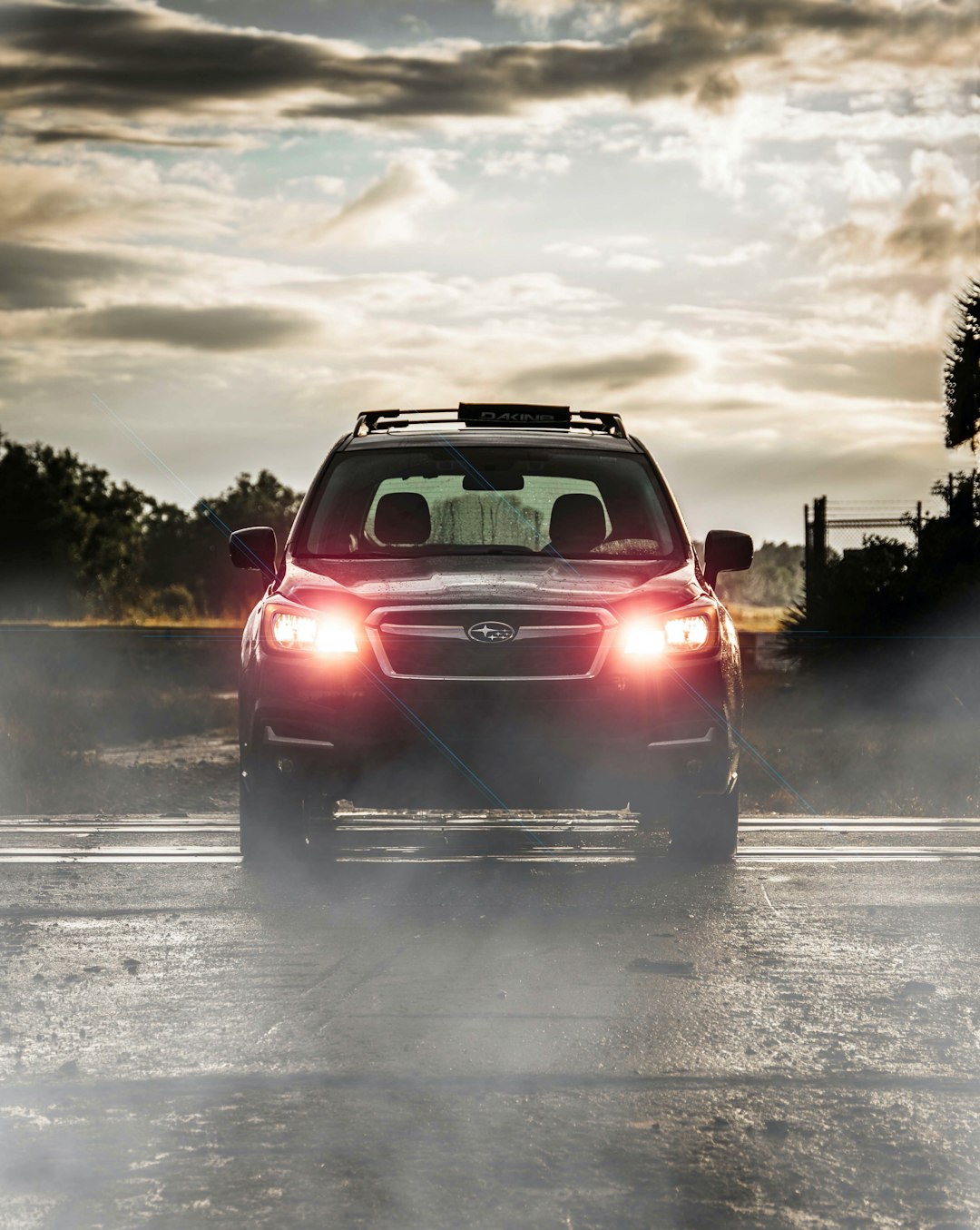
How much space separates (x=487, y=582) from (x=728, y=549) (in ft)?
4.67

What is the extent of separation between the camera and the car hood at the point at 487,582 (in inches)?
304

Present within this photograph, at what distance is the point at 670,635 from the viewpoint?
7.79m

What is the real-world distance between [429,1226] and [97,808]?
949 cm

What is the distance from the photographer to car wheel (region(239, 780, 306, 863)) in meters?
8.00

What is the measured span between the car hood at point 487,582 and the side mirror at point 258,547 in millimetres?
290

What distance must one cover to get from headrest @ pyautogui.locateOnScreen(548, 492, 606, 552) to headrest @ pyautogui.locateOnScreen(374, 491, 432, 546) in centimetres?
64

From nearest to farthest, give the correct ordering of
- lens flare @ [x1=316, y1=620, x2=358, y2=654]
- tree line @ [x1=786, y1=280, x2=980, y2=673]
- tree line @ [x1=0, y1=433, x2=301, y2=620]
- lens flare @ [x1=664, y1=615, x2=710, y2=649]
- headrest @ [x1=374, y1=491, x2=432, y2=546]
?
lens flare @ [x1=316, y1=620, x2=358, y2=654] < lens flare @ [x1=664, y1=615, x2=710, y2=649] < headrest @ [x1=374, y1=491, x2=432, y2=546] < tree line @ [x1=786, y1=280, x2=980, y2=673] < tree line @ [x1=0, y1=433, x2=301, y2=620]

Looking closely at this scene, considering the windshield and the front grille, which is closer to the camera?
the front grille

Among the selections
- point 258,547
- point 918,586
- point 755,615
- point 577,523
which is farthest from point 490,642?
point 755,615

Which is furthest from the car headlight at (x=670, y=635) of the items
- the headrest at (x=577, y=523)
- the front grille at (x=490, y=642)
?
the headrest at (x=577, y=523)

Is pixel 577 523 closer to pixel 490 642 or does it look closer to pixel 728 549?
pixel 728 549

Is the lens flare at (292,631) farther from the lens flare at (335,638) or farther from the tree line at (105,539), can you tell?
the tree line at (105,539)

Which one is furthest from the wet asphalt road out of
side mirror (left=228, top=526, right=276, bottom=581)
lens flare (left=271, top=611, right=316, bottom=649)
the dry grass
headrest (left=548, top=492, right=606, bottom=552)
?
the dry grass

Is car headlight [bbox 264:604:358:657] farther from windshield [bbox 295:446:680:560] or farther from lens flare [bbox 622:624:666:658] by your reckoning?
lens flare [bbox 622:624:666:658]
